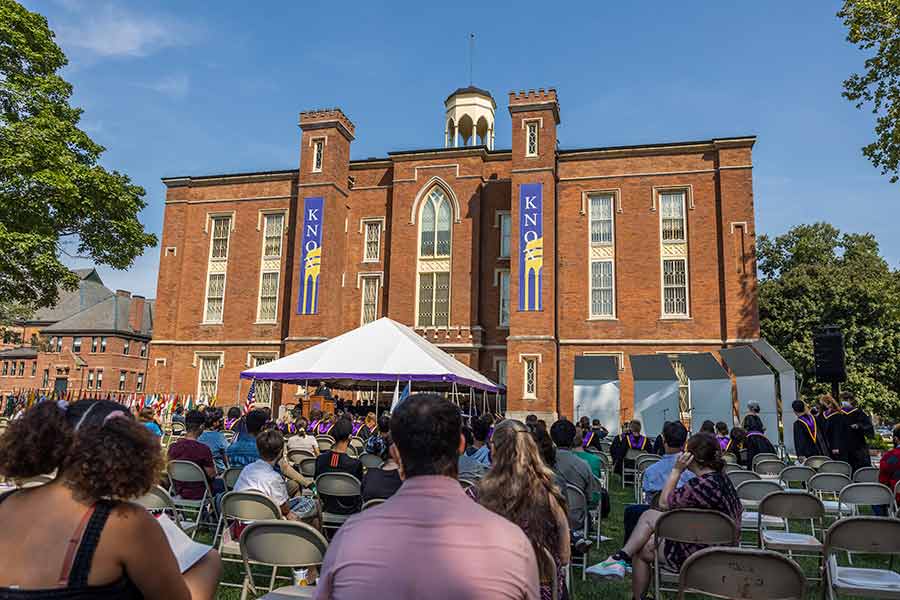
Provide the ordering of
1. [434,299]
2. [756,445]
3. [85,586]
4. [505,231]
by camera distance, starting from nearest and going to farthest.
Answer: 1. [85,586]
2. [756,445]
3. [505,231]
4. [434,299]

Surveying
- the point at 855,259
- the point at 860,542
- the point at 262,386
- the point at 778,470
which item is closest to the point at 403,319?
the point at 262,386

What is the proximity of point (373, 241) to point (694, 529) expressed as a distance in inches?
1018

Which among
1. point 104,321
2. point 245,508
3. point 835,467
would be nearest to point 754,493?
point 835,467

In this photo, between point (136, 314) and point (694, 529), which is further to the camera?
point (136, 314)

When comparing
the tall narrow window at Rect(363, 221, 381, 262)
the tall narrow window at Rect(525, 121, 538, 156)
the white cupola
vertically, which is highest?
the white cupola

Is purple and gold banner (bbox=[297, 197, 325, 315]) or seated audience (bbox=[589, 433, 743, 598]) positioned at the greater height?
purple and gold banner (bbox=[297, 197, 325, 315])

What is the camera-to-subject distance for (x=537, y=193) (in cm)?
2555

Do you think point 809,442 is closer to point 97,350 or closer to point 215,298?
point 215,298

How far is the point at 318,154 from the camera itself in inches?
1136

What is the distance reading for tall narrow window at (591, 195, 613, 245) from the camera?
87.1 ft

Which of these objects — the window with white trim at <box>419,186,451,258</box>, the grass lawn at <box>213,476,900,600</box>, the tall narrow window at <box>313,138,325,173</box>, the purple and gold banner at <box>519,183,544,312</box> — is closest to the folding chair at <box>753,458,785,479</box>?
the grass lawn at <box>213,476,900,600</box>

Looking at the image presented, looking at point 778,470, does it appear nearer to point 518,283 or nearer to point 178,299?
point 518,283

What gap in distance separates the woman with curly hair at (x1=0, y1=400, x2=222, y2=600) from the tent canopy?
33.9ft

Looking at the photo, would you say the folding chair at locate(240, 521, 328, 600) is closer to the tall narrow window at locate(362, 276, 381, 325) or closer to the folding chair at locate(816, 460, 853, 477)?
the folding chair at locate(816, 460, 853, 477)
